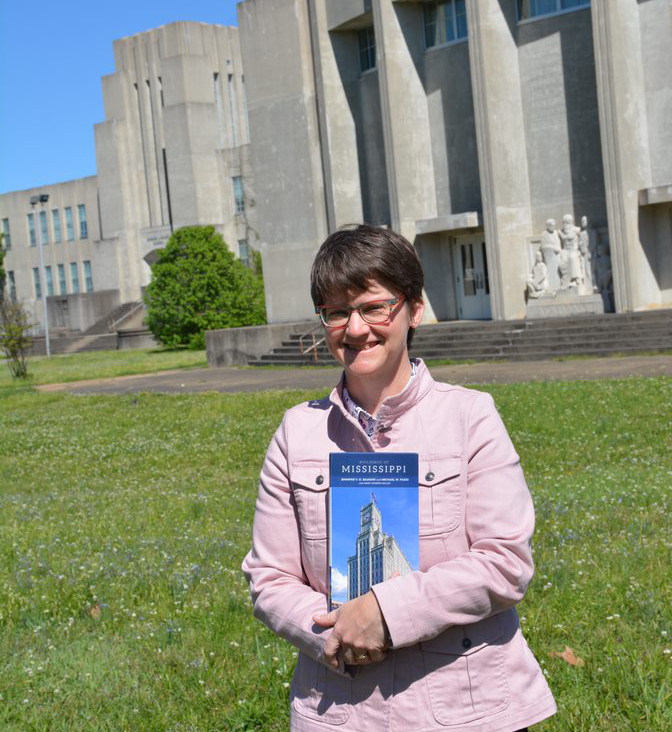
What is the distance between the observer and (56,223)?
7300 cm

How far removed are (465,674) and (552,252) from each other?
27.2 m

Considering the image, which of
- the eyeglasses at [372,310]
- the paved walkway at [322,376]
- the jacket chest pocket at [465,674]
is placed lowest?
the paved walkway at [322,376]

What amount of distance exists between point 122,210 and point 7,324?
118 ft

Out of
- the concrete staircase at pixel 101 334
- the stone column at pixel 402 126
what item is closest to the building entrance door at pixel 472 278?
the stone column at pixel 402 126

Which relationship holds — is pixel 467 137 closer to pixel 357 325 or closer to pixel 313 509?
pixel 357 325

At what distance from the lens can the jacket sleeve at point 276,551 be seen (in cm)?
279

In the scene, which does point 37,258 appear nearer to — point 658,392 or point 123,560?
point 658,392

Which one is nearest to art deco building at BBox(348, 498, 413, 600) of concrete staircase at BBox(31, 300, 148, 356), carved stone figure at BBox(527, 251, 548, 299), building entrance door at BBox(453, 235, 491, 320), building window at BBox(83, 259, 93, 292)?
carved stone figure at BBox(527, 251, 548, 299)

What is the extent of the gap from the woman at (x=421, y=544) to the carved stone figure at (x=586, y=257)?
26.2 meters

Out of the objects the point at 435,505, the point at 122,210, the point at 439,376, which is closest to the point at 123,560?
the point at 435,505

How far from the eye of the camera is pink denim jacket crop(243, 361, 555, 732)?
261cm

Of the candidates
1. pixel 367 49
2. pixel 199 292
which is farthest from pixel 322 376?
pixel 199 292

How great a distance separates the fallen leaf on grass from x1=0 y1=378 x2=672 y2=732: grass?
1.8 inches

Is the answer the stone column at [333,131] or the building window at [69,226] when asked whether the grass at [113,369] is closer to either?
the stone column at [333,131]
